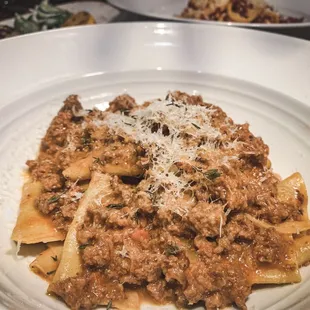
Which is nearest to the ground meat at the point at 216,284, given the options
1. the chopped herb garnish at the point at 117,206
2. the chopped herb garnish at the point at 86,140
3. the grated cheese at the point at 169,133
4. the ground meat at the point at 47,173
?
the grated cheese at the point at 169,133

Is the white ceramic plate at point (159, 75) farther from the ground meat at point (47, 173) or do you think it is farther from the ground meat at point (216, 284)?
the ground meat at point (216, 284)

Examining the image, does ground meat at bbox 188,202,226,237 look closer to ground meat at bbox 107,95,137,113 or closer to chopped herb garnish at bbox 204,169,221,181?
chopped herb garnish at bbox 204,169,221,181

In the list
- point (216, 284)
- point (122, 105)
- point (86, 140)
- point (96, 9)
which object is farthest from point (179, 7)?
point (216, 284)

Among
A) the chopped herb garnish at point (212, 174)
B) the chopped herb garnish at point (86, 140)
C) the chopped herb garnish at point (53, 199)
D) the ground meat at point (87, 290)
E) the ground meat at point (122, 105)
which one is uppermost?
the chopped herb garnish at point (212, 174)

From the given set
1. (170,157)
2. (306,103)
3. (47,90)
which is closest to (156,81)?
(47,90)

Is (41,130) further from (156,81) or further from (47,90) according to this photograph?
(156,81)

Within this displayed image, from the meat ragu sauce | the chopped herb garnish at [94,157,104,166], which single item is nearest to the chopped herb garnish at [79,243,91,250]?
the meat ragu sauce

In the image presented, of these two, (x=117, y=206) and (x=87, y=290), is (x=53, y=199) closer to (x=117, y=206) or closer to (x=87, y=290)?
(x=117, y=206)
